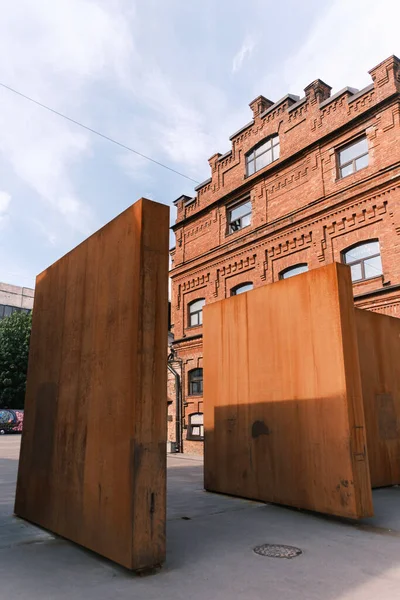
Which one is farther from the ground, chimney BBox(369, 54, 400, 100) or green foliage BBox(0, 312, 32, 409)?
chimney BBox(369, 54, 400, 100)

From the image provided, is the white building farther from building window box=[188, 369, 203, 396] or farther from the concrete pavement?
the concrete pavement

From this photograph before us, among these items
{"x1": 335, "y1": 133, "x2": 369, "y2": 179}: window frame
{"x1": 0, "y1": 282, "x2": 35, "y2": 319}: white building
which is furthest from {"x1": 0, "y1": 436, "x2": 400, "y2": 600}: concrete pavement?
{"x1": 0, "y1": 282, "x2": 35, "y2": 319}: white building

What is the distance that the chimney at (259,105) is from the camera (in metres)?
18.1

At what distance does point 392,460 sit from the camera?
10344 millimetres

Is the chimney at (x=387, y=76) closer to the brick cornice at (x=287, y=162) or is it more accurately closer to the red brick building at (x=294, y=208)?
the red brick building at (x=294, y=208)

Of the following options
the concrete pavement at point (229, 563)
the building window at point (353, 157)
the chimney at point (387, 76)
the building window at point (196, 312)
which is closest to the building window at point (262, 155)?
the building window at point (353, 157)

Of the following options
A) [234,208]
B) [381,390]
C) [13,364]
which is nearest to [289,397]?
[381,390]

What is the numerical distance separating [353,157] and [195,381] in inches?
408

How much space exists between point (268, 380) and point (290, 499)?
212 centimetres

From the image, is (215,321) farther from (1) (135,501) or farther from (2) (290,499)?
(1) (135,501)

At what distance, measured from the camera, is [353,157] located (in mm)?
14500

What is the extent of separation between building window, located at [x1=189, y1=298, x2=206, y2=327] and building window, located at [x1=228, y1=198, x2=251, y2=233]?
3.32 m

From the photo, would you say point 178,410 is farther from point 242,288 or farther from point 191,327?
point 242,288

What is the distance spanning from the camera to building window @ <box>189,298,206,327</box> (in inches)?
744
